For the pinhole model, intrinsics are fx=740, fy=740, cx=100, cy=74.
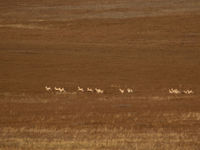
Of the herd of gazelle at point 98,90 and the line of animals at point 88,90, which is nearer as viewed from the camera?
the herd of gazelle at point 98,90

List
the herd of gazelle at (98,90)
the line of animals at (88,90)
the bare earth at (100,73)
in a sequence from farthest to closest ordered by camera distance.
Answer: the line of animals at (88,90) < the herd of gazelle at (98,90) < the bare earth at (100,73)

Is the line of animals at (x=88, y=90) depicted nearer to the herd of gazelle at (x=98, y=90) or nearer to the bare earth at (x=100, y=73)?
the herd of gazelle at (x=98, y=90)

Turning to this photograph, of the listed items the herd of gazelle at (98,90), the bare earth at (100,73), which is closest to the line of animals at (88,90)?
the herd of gazelle at (98,90)

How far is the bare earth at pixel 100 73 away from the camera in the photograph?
15.9 metres

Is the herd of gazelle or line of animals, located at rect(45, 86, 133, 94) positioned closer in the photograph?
Answer: the herd of gazelle

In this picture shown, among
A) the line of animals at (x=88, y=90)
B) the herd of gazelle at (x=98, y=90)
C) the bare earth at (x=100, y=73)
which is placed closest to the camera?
the bare earth at (x=100, y=73)

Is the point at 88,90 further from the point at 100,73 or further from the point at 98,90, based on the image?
the point at 100,73

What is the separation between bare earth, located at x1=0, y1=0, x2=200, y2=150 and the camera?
15.9m

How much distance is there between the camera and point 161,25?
55969 mm

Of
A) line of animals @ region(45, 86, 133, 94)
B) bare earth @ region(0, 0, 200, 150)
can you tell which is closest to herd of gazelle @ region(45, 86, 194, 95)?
line of animals @ region(45, 86, 133, 94)

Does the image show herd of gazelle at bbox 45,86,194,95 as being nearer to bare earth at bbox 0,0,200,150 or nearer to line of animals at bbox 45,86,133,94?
line of animals at bbox 45,86,133,94

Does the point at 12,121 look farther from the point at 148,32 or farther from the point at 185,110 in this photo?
the point at 148,32

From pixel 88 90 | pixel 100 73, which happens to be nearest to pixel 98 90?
pixel 88 90

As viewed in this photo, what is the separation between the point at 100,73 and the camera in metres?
35.2
